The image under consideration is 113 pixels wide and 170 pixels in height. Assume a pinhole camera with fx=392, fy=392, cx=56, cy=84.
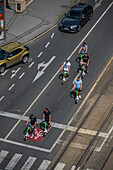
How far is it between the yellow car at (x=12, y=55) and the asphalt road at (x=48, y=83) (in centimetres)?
66

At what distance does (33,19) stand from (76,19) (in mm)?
5460

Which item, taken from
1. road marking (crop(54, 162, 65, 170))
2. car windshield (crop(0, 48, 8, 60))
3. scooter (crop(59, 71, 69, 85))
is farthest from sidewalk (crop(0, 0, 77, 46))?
road marking (crop(54, 162, 65, 170))

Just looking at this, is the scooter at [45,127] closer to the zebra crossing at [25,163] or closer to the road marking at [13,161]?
the zebra crossing at [25,163]

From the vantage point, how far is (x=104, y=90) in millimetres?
30938

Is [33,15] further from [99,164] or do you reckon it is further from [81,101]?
[99,164]

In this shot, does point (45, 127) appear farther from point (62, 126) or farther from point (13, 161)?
point (13, 161)

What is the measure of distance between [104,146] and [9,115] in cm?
732

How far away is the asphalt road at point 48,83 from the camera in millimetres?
25953

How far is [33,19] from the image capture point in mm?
42000

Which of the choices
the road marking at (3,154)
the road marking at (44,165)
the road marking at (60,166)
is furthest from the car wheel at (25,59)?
the road marking at (60,166)

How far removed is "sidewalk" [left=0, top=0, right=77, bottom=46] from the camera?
3922cm

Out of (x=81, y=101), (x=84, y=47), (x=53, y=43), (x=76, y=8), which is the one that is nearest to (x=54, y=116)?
(x=81, y=101)

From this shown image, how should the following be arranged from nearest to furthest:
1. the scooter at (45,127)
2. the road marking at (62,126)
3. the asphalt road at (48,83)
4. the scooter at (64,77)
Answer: the asphalt road at (48,83), the scooter at (45,127), the road marking at (62,126), the scooter at (64,77)

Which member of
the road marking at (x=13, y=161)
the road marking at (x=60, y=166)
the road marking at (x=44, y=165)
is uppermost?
the road marking at (x=60, y=166)
